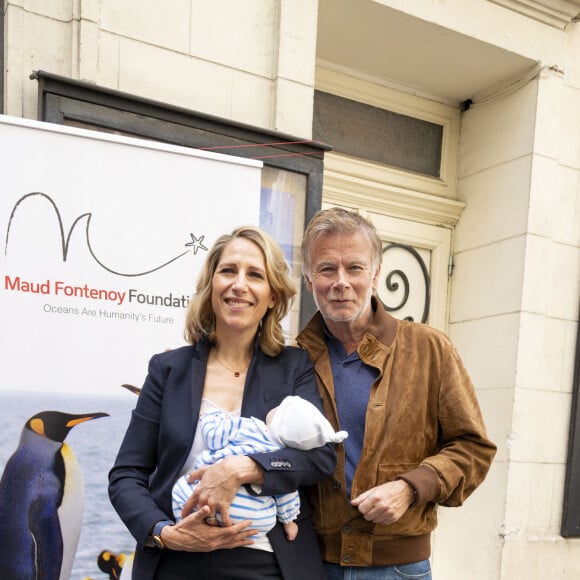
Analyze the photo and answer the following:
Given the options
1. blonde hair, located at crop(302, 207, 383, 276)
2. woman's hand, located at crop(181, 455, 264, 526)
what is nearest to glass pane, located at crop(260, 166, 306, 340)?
blonde hair, located at crop(302, 207, 383, 276)

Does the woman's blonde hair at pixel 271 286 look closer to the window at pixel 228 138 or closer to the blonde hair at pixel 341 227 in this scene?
the blonde hair at pixel 341 227

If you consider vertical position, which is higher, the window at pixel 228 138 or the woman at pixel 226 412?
the window at pixel 228 138

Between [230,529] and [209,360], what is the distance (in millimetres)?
467

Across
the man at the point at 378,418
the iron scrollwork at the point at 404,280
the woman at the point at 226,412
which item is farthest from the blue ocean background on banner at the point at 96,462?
the iron scrollwork at the point at 404,280

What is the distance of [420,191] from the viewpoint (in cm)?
522

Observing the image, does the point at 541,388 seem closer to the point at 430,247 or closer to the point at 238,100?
the point at 430,247

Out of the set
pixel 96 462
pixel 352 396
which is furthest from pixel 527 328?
pixel 352 396

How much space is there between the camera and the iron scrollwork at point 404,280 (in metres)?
5.12

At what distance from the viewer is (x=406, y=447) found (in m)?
1.97

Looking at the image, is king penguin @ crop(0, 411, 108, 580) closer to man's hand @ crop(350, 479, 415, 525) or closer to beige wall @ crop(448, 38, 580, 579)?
man's hand @ crop(350, 479, 415, 525)

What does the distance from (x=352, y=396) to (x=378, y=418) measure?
94mm

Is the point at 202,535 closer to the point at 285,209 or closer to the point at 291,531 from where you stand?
the point at 291,531

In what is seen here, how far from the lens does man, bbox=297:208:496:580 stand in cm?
193

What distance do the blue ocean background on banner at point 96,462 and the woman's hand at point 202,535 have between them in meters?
1.24
